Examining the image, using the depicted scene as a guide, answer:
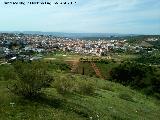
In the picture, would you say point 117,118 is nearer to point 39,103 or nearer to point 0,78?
point 39,103

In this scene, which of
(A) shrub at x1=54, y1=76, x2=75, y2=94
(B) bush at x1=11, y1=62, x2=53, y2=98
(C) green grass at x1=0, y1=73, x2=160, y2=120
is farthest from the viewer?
(A) shrub at x1=54, y1=76, x2=75, y2=94

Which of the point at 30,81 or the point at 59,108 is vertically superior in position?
the point at 30,81

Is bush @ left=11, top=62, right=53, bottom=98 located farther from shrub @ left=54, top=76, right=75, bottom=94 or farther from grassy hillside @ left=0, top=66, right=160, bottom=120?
shrub @ left=54, top=76, right=75, bottom=94

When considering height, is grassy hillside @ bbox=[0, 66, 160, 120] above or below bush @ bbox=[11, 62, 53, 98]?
below

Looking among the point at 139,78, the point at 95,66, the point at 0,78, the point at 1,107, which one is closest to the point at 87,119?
the point at 1,107

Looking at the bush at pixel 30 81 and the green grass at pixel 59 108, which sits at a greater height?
the bush at pixel 30 81

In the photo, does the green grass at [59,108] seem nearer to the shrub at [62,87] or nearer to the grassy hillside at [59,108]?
the grassy hillside at [59,108]

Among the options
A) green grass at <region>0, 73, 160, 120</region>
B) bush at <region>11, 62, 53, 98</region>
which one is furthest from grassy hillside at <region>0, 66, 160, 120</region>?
bush at <region>11, 62, 53, 98</region>

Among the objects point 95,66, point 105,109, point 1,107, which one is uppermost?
point 1,107

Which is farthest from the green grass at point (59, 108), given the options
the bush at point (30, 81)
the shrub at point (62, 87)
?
the bush at point (30, 81)

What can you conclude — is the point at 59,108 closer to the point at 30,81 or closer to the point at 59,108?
the point at 59,108

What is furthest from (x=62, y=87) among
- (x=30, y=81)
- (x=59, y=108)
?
(x=59, y=108)
